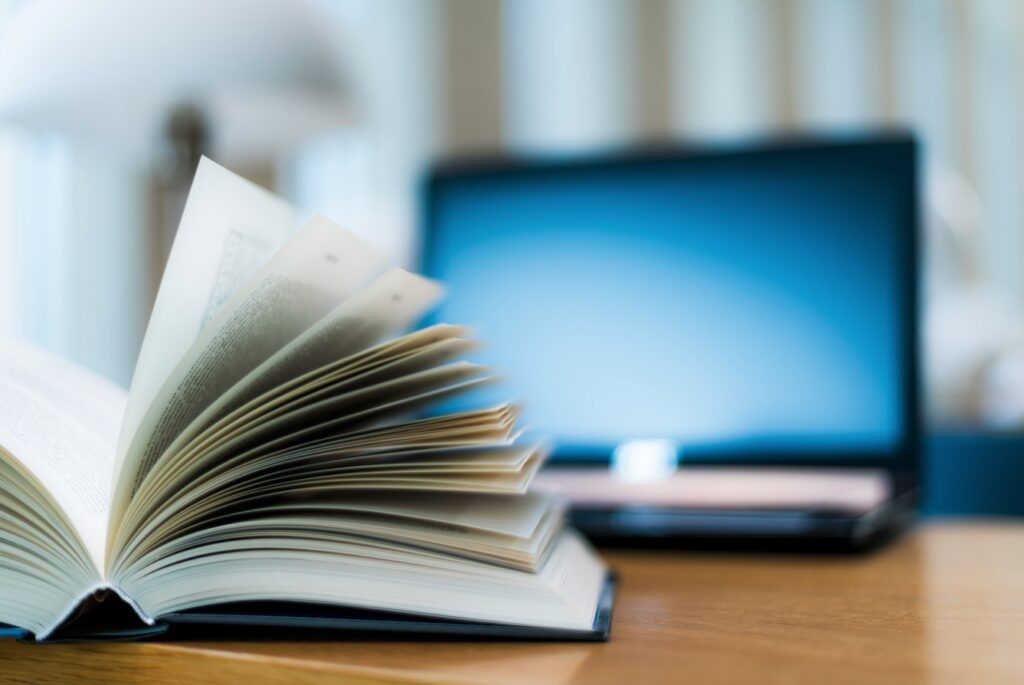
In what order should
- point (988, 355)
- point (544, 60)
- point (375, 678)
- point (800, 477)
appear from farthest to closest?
point (544, 60), point (988, 355), point (800, 477), point (375, 678)

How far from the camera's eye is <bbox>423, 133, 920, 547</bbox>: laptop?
0.67m

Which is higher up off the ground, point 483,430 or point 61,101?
point 61,101

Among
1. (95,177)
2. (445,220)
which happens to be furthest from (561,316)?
(95,177)

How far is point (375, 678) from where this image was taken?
0.31 metres

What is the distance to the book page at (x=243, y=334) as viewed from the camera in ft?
1.18

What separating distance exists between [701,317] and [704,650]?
1.40 feet

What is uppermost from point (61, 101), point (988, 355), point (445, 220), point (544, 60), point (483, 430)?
point (544, 60)

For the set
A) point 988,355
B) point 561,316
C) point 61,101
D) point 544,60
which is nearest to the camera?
point 561,316

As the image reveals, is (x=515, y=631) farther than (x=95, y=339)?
No

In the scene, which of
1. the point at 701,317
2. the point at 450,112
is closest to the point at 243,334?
the point at 701,317

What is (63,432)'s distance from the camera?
407mm

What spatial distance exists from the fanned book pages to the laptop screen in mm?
283

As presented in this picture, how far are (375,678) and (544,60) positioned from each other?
2.86m

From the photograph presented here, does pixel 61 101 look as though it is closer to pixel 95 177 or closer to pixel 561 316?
pixel 561 316
